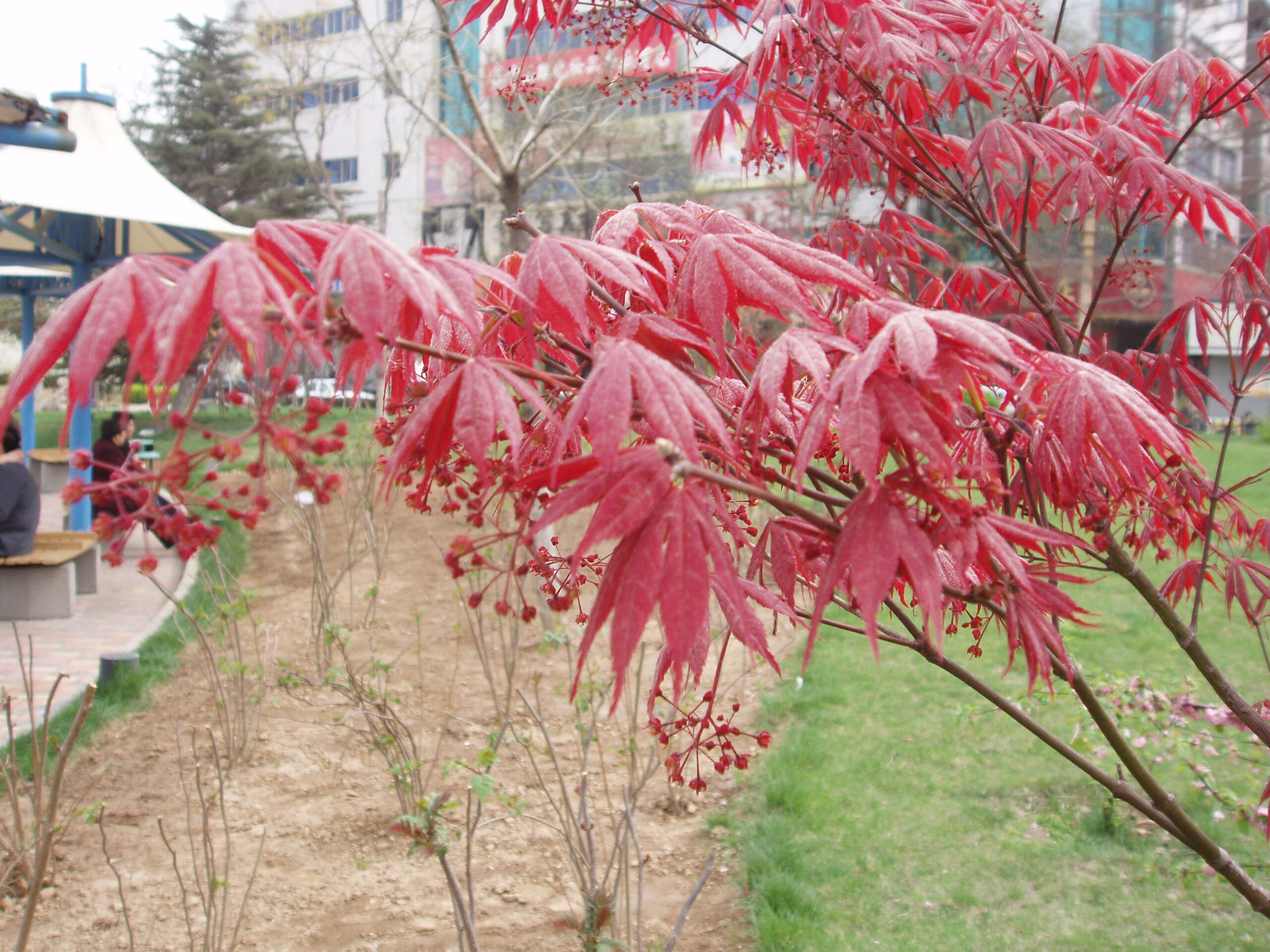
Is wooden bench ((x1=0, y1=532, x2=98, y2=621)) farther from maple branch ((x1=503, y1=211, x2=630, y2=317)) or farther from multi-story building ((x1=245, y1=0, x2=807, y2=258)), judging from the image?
maple branch ((x1=503, y1=211, x2=630, y2=317))

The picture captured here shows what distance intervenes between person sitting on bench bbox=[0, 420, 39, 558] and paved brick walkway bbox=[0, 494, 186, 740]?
0.55 meters

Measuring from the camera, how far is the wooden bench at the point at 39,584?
6.04 metres

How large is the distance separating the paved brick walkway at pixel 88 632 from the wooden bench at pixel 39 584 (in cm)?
8

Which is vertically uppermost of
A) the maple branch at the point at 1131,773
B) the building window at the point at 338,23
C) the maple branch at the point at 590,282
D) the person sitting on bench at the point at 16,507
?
the building window at the point at 338,23

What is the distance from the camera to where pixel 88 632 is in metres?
6.09

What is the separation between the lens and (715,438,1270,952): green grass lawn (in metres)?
2.89

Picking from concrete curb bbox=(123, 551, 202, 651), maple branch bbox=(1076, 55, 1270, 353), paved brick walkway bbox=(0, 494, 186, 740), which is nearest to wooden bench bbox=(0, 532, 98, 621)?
paved brick walkway bbox=(0, 494, 186, 740)

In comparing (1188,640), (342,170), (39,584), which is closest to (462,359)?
(1188,640)

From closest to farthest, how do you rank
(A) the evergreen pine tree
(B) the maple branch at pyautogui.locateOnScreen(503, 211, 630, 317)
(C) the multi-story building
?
1. (B) the maple branch at pyautogui.locateOnScreen(503, 211, 630, 317)
2. (C) the multi-story building
3. (A) the evergreen pine tree

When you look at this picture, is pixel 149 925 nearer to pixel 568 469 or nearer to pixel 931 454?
pixel 568 469

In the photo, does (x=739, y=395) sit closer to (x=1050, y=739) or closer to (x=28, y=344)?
(x=1050, y=739)

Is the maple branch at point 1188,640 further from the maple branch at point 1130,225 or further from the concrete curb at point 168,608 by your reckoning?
the concrete curb at point 168,608

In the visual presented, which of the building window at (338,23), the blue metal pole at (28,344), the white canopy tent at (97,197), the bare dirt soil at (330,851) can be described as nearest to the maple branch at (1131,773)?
the bare dirt soil at (330,851)

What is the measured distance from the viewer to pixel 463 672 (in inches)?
212
